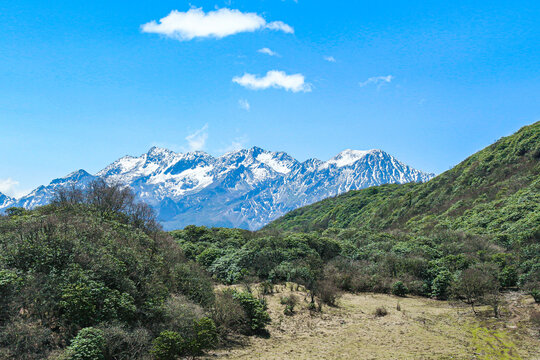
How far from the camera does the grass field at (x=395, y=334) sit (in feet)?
48.8

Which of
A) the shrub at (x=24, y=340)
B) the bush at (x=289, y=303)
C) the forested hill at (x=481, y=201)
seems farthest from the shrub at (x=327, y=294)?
the forested hill at (x=481, y=201)

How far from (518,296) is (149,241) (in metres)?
26.2

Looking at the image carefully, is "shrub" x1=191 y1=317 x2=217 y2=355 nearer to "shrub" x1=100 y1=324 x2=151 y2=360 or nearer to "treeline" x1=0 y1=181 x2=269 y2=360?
"treeline" x1=0 y1=181 x2=269 y2=360

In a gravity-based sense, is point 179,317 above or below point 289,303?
above

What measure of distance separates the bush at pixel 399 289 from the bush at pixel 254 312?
13.5 m

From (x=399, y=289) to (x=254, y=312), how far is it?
15.0 meters

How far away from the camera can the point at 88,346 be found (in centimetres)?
1091

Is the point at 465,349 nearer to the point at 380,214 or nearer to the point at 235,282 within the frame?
the point at 235,282

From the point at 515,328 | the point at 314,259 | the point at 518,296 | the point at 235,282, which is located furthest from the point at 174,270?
the point at 518,296

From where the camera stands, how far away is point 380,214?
76750 mm

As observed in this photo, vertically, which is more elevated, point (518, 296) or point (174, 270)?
point (174, 270)

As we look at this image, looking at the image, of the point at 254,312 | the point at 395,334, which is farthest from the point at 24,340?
the point at 395,334

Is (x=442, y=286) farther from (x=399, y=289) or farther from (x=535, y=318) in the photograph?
(x=535, y=318)

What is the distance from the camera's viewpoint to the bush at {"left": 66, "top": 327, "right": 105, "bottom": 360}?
10.7 meters
